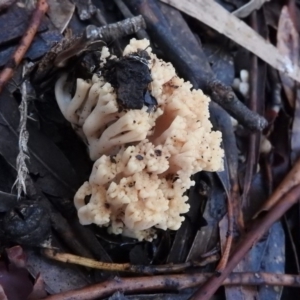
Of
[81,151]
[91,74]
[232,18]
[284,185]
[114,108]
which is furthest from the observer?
[232,18]

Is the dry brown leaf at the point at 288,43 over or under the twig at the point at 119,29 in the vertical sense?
under

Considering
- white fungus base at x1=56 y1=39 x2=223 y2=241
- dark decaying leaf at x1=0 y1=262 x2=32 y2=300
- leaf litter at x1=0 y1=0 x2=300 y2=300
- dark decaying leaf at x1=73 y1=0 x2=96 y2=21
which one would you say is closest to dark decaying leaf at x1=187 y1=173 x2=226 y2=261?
leaf litter at x1=0 y1=0 x2=300 y2=300

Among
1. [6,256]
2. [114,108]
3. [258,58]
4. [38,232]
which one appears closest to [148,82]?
[114,108]

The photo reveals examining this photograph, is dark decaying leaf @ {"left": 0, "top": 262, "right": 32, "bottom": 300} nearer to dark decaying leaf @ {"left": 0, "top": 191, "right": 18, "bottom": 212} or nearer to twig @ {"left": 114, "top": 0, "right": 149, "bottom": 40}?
dark decaying leaf @ {"left": 0, "top": 191, "right": 18, "bottom": 212}

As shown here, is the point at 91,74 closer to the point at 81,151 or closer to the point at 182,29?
the point at 81,151

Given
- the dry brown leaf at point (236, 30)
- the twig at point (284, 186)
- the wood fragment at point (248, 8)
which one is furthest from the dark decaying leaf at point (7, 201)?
the wood fragment at point (248, 8)

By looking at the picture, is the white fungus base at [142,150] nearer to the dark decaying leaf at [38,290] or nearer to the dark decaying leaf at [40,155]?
the dark decaying leaf at [40,155]

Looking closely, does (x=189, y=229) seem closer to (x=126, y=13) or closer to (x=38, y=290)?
(x=38, y=290)
